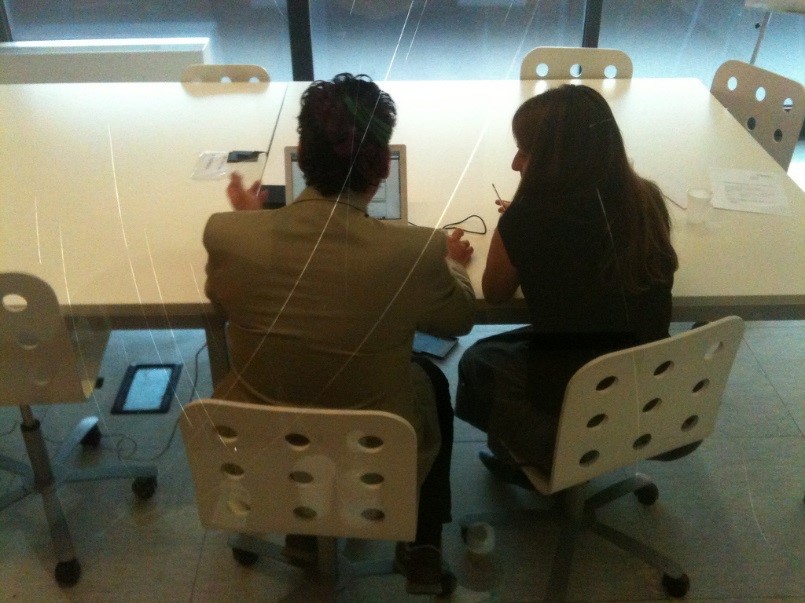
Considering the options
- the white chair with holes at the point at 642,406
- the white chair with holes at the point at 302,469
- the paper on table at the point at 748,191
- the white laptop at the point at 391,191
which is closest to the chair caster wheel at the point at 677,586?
the white chair with holes at the point at 642,406

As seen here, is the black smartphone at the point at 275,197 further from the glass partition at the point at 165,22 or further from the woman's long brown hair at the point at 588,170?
the woman's long brown hair at the point at 588,170

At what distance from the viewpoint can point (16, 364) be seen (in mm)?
987

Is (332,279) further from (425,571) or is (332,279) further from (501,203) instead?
(425,571)

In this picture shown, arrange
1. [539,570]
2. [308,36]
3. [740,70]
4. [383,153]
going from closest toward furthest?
1. [383,153]
2. [308,36]
3. [740,70]
4. [539,570]

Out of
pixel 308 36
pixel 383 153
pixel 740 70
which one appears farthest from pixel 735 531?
pixel 308 36

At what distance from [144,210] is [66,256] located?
0.42ft

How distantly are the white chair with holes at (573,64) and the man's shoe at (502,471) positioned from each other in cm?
70

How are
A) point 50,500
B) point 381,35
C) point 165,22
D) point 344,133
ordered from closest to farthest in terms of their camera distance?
point 344,133
point 381,35
point 165,22
point 50,500

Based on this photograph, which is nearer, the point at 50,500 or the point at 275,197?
the point at 275,197

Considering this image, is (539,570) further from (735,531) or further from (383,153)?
(383,153)

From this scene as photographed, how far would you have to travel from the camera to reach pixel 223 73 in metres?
1.19

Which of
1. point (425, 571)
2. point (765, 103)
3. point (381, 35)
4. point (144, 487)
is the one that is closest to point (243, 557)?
point (144, 487)

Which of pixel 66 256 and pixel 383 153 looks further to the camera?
pixel 66 256

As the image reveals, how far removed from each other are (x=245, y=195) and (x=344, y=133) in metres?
0.23
